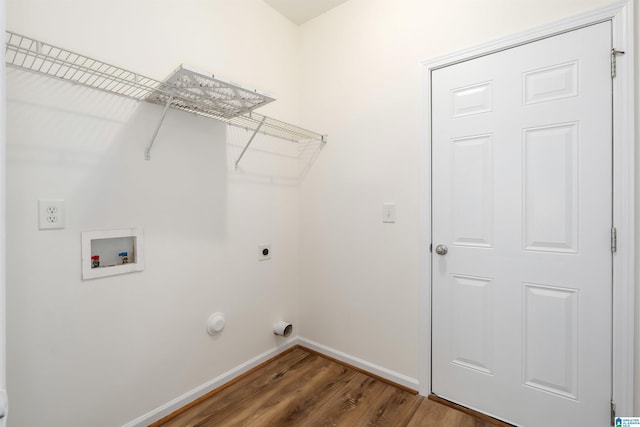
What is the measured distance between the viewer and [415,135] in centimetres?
182

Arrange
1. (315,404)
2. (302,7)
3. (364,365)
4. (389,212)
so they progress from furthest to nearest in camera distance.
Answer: (302,7) → (364,365) → (389,212) → (315,404)

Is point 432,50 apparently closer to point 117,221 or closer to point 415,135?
point 415,135

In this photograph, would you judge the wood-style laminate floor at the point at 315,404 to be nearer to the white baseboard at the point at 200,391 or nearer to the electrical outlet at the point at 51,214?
the white baseboard at the point at 200,391

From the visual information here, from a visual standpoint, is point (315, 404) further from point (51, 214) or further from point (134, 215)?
point (51, 214)

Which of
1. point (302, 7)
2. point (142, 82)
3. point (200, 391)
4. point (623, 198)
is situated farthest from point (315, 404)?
point (302, 7)

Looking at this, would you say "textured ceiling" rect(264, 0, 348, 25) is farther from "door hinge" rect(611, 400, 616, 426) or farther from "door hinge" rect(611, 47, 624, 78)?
"door hinge" rect(611, 400, 616, 426)

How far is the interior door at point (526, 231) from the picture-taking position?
4.43 ft

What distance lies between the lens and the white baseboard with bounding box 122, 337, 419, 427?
1.58m

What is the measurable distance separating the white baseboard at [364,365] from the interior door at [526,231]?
0.54 ft

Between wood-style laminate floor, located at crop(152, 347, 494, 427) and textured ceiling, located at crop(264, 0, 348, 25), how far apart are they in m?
2.56

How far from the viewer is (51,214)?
124cm

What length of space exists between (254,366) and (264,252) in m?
0.78

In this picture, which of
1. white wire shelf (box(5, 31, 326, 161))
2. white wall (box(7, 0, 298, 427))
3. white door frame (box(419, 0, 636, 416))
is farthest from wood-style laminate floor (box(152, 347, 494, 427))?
white wire shelf (box(5, 31, 326, 161))

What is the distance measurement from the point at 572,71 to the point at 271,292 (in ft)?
6.95
